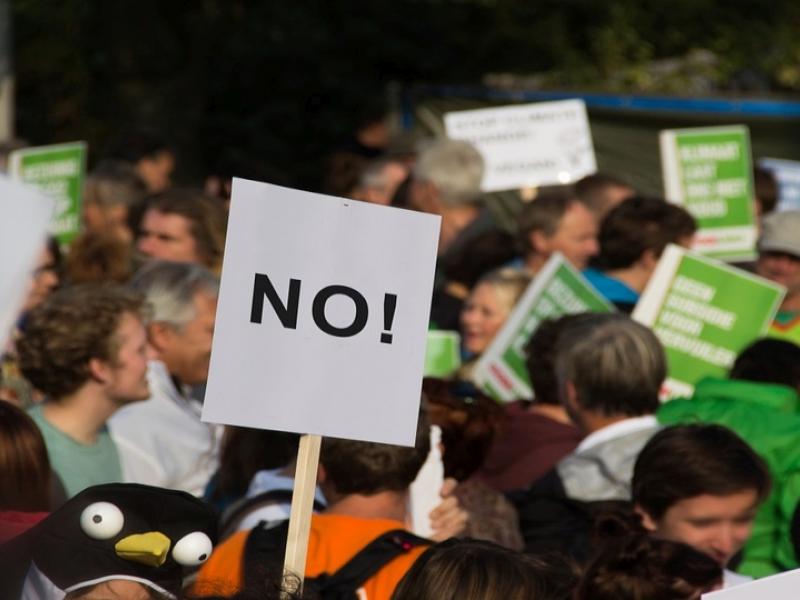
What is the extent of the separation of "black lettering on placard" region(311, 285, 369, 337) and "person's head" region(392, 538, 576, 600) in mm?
466

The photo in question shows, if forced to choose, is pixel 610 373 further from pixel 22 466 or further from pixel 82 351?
pixel 22 466

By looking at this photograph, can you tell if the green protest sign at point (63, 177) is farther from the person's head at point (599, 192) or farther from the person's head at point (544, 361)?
the person's head at point (544, 361)

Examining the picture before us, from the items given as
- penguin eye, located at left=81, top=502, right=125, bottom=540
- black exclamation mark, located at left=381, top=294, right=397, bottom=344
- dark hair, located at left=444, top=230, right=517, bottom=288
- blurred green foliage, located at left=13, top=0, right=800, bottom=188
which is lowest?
penguin eye, located at left=81, top=502, right=125, bottom=540

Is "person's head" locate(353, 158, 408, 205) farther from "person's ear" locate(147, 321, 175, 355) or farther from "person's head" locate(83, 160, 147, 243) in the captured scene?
"person's ear" locate(147, 321, 175, 355)

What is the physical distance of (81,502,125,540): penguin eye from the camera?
2740 mm

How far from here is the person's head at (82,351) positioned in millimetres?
4359

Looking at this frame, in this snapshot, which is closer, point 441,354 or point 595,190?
point 441,354

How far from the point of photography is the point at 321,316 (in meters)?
3.11

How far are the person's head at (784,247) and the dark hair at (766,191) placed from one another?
1.76 metres

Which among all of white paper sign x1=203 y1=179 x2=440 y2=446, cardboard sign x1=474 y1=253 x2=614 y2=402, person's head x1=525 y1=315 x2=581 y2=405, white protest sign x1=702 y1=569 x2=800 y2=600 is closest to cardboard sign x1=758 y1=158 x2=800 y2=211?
cardboard sign x1=474 y1=253 x2=614 y2=402

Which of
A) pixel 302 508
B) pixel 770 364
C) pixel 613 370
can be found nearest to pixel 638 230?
pixel 770 364

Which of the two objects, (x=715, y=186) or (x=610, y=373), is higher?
(x=715, y=186)

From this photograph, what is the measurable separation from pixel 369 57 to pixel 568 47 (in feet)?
8.04

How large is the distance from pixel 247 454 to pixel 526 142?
4649mm
